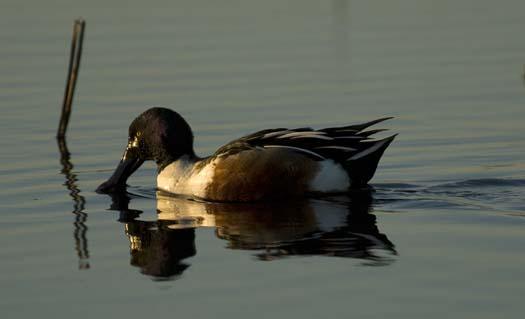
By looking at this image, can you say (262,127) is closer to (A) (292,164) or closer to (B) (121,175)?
(B) (121,175)

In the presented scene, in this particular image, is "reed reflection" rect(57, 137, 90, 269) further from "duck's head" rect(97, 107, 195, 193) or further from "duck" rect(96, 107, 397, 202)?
"duck" rect(96, 107, 397, 202)

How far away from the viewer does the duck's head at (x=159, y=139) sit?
37.6 feet

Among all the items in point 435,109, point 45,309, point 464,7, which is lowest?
point 45,309

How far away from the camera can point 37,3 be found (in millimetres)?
20469

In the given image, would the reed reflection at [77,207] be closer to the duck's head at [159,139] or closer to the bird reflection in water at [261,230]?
the bird reflection in water at [261,230]

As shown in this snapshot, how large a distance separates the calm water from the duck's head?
313mm

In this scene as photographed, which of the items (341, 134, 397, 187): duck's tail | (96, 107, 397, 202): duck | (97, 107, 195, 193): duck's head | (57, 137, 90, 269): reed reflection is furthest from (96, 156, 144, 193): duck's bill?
(341, 134, 397, 187): duck's tail

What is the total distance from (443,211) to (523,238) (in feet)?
4.39

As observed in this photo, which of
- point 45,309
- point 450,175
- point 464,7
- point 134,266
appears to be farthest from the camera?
point 464,7

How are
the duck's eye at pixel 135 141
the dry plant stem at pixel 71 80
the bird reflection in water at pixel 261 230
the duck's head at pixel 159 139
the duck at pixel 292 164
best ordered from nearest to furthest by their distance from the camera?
the bird reflection in water at pixel 261 230, the duck at pixel 292 164, the duck's head at pixel 159 139, the duck's eye at pixel 135 141, the dry plant stem at pixel 71 80

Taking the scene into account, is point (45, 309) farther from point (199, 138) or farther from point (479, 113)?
point (479, 113)

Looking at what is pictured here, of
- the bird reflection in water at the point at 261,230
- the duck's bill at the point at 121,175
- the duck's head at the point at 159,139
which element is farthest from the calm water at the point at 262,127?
the duck's head at the point at 159,139

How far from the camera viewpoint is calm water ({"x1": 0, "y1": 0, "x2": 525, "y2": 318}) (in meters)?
7.39

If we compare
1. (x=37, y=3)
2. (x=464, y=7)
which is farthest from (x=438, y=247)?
(x=37, y=3)
